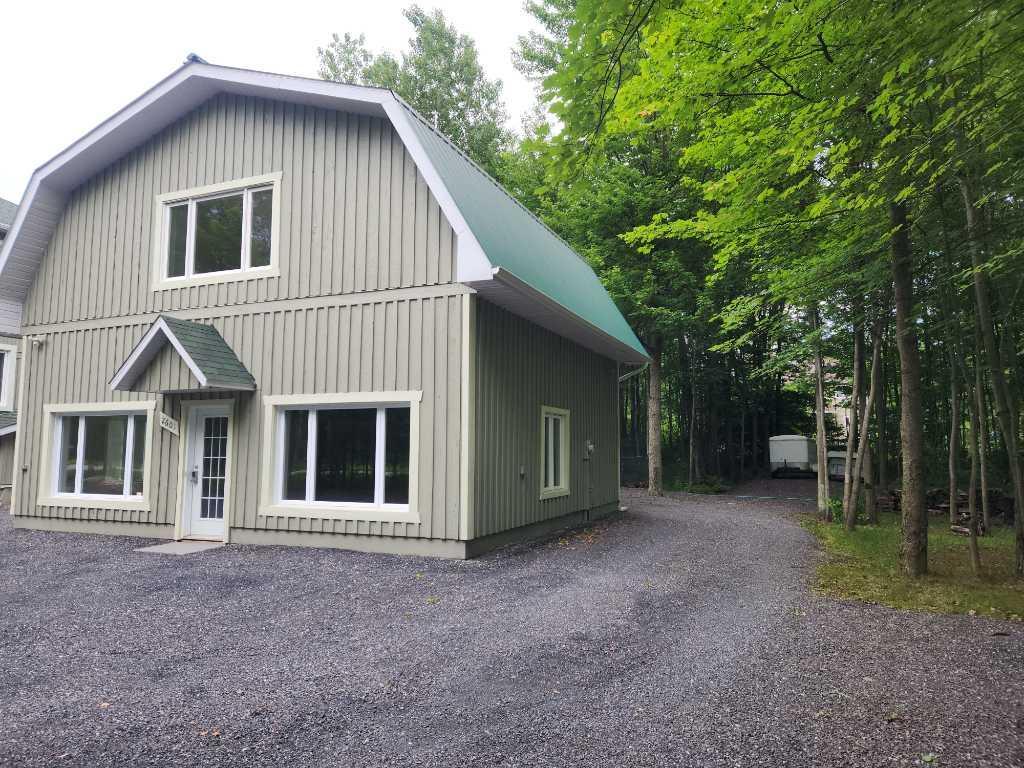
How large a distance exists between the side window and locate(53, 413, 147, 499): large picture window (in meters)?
5.83

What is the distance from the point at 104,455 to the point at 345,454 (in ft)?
14.5

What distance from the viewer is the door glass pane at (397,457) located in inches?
301

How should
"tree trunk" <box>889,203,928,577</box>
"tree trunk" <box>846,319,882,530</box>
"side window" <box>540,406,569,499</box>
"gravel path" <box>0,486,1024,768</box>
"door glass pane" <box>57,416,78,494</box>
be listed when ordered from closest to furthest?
"gravel path" <box>0,486,1024,768</box> < "tree trunk" <box>889,203,928,577</box> < "side window" <box>540,406,569,499</box> < "door glass pane" <box>57,416,78,494</box> < "tree trunk" <box>846,319,882,530</box>

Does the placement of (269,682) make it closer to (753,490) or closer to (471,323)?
(471,323)

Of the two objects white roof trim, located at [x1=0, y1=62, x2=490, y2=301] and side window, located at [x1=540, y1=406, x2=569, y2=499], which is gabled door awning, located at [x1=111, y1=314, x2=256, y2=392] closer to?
white roof trim, located at [x1=0, y1=62, x2=490, y2=301]

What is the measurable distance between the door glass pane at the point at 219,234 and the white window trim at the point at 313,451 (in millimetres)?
2250

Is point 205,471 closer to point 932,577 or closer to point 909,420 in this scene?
point 909,420

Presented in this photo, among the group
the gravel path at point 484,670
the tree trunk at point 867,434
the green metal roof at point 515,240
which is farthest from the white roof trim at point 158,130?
the tree trunk at point 867,434

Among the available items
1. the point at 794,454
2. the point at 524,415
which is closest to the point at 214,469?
the point at 524,415

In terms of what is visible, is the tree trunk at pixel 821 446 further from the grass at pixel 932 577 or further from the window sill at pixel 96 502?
the window sill at pixel 96 502

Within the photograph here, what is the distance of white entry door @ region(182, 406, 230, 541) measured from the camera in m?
8.78

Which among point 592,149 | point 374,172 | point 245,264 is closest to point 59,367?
point 245,264

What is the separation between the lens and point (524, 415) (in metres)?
8.91

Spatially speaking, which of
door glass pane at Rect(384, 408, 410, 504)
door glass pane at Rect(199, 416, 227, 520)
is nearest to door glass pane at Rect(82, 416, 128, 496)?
door glass pane at Rect(199, 416, 227, 520)
